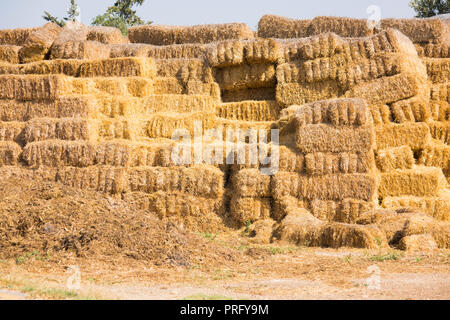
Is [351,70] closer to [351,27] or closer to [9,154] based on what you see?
[351,27]

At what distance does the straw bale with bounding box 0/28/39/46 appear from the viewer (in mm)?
28531

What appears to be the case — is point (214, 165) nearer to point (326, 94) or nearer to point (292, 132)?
point (292, 132)

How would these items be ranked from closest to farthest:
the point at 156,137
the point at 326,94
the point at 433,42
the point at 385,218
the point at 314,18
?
the point at 385,218, the point at 156,137, the point at 326,94, the point at 433,42, the point at 314,18

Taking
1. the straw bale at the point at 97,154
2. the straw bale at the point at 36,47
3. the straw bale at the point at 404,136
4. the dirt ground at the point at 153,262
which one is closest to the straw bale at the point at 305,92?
the straw bale at the point at 404,136

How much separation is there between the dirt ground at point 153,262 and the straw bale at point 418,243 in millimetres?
351

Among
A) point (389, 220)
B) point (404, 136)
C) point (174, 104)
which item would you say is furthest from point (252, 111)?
point (389, 220)

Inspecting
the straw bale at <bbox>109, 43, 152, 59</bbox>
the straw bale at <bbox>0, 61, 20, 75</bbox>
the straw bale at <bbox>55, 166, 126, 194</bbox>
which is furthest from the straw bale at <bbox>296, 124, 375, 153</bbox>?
the straw bale at <bbox>0, 61, 20, 75</bbox>

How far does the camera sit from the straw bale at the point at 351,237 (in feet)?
44.1

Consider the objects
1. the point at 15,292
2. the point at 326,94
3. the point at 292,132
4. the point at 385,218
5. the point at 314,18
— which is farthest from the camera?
the point at 314,18

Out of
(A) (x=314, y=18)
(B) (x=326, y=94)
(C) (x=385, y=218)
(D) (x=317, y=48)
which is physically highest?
(A) (x=314, y=18)

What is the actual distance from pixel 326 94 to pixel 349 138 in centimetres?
485

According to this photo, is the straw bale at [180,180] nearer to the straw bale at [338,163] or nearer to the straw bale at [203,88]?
the straw bale at [338,163]


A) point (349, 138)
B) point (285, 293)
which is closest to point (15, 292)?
point (285, 293)
